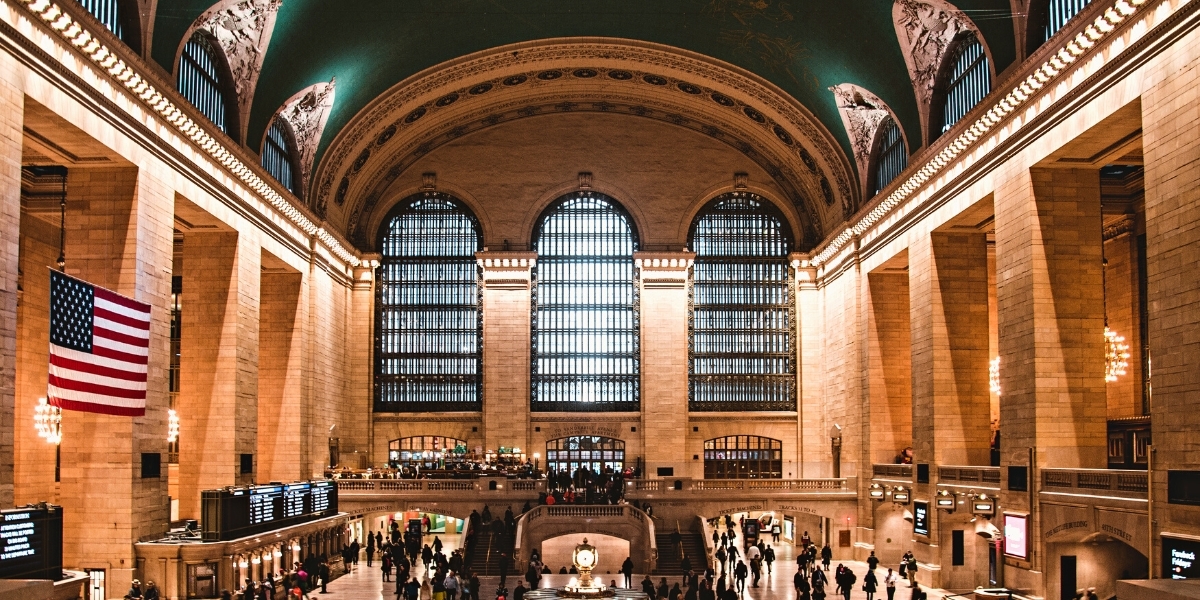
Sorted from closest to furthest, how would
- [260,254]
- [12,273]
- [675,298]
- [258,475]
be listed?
1. [12,273]
2. [260,254]
3. [258,475]
4. [675,298]

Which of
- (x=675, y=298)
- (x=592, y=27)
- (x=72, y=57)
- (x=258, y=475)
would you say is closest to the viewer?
(x=72, y=57)

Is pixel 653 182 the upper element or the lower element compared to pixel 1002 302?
upper

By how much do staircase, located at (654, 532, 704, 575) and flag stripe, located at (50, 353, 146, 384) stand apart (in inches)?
675

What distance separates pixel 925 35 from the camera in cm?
3072

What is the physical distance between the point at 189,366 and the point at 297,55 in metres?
9.31

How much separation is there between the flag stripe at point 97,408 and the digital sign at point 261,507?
8.04 ft

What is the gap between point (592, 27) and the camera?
131 feet

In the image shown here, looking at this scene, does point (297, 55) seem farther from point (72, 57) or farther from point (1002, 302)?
point (1002, 302)

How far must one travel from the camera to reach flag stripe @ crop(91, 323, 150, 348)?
70.1ft

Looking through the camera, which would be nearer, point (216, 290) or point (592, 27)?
point (216, 290)

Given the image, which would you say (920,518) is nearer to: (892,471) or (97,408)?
(892,471)

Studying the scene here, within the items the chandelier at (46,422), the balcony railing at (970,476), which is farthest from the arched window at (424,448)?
the chandelier at (46,422)

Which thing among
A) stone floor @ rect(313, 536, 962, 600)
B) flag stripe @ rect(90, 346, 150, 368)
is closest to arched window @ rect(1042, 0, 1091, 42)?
stone floor @ rect(313, 536, 962, 600)

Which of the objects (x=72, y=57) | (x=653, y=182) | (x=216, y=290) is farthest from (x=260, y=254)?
(x=653, y=182)
